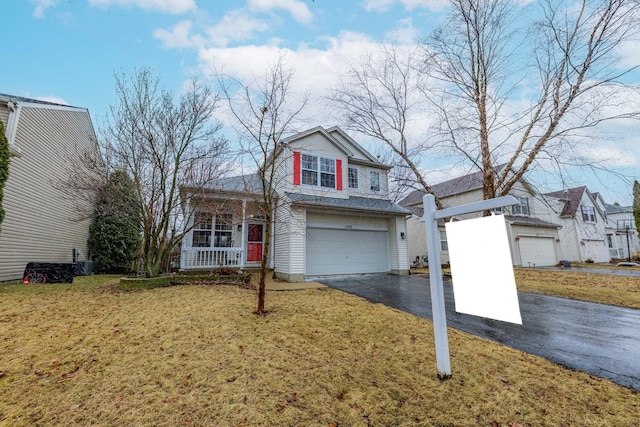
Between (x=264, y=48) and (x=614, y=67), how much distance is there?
11.1m

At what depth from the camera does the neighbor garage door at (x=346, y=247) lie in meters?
11.8

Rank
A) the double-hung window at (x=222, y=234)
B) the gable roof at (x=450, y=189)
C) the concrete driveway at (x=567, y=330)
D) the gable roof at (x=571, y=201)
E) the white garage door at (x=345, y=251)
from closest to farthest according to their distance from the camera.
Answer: the concrete driveway at (x=567, y=330), the white garage door at (x=345, y=251), the double-hung window at (x=222, y=234), the gable roof at (x=450, y=189), the gable roof at (x=571, y=201)

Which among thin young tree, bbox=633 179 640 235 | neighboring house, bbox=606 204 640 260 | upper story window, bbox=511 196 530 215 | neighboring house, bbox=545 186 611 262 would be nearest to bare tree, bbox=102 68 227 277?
upper story window, bbox=511 196 530 215

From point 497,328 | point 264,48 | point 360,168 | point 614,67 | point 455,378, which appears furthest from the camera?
point 360,168

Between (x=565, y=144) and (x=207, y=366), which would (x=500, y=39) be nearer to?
(x=565, y=144)

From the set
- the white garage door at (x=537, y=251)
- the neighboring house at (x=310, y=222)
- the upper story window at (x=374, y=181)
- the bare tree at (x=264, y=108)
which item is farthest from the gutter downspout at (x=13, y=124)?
the white garage door at (x=537, y=251)

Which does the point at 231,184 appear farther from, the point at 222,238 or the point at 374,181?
the point at 374,181

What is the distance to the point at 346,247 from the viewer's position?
41.0 ft

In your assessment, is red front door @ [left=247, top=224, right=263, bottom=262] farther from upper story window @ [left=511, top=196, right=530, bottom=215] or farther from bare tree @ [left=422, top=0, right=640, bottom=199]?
upper story window @ [left=511, top=196, right=530, bottom=215]

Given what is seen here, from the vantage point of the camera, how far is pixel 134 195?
9289 millimetres

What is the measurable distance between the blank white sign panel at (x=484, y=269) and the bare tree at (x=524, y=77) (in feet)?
31.7

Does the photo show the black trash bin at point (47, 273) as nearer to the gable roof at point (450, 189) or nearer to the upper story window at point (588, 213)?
the gable roof at point (450, 189)

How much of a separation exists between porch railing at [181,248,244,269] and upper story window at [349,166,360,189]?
6.61 metres

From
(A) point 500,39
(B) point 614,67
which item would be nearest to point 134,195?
(A) point 500,39
